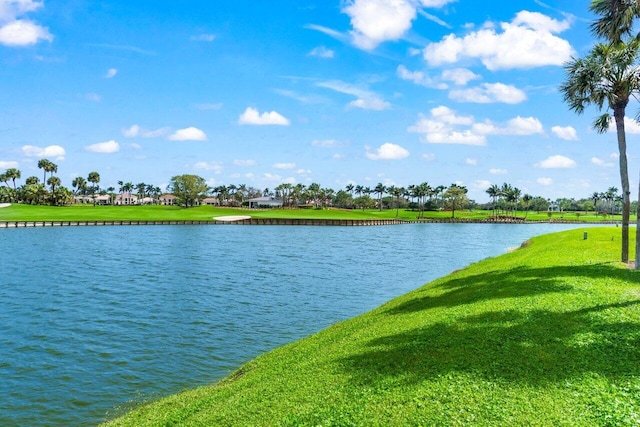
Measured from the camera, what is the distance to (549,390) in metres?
8.62

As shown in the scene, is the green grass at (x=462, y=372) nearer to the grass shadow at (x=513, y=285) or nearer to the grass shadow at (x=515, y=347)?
the grass shadow at (x=515, y=347)

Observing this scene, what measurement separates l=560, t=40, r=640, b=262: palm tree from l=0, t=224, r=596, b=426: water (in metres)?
15.9

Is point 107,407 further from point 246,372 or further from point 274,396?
point 274,396

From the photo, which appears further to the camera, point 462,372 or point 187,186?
point 187,186

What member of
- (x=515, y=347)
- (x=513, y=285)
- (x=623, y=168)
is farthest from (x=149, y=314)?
(x=623, y=168)

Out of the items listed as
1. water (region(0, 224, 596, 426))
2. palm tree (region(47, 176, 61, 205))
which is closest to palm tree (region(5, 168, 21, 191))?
palm tree (region(47, 176, 61, 205))

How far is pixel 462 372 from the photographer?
9570 millimetres

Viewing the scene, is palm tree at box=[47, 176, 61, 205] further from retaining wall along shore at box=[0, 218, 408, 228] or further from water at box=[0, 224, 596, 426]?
water at box=[0, 224, 596, 426]

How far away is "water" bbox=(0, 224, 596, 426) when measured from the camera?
15805 millimetres

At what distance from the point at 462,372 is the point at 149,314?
68.7 ft

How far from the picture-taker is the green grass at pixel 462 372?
819 cm

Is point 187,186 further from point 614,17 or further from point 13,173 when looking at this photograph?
point 614,17

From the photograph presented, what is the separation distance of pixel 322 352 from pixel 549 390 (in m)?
6.82

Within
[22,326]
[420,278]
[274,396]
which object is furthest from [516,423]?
[420,278]
